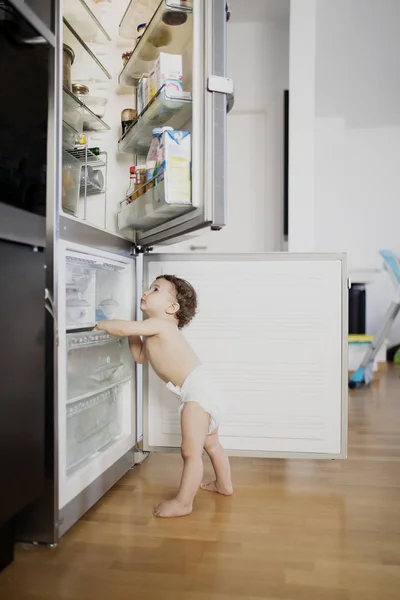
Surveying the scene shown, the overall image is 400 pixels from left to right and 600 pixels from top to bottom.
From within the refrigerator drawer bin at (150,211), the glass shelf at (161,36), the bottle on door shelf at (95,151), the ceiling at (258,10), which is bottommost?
the refrigerator drawer bin at (150,211)

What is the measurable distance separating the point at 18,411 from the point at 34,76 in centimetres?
71

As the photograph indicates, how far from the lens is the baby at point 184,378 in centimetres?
149

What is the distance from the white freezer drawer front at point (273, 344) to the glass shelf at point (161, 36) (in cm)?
64

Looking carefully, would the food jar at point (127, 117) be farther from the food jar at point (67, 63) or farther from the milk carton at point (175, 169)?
the milk carton at point (175, 169)

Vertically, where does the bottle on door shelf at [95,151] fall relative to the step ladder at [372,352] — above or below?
above

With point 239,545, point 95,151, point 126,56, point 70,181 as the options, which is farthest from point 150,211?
point 239,545

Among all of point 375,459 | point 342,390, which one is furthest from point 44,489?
point 375,459

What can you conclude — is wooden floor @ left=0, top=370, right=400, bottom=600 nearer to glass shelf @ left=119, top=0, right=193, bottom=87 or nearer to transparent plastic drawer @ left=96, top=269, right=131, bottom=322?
transparent plastic drawer @ left=96, top=269, right=131, bottom=322

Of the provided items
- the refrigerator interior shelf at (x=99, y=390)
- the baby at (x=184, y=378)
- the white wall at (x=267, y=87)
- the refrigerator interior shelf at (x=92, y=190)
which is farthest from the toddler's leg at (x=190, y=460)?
the white wall at (x=267, y=87)

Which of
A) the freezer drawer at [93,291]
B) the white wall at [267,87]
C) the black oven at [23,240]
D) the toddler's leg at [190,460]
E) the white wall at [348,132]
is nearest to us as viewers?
the black oven at [23,240]

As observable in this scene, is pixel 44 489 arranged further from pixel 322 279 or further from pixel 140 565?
pixel 322 279

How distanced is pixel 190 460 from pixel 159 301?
18.6 inches

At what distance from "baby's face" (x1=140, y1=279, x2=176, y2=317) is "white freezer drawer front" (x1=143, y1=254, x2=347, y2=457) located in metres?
0.23

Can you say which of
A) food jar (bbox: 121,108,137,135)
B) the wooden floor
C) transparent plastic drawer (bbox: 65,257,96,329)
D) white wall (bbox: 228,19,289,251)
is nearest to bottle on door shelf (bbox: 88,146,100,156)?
food jar (bbox: 121,108,137,135)
